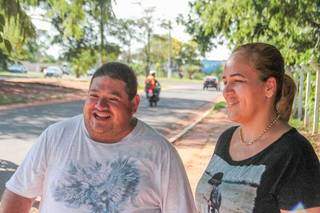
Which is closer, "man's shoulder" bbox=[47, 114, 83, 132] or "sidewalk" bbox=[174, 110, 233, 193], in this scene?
"man's shoulder" bbox=[47, 114, 83, 132]

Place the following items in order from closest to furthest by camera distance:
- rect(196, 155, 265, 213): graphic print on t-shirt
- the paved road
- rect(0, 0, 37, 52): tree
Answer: rect(196, 155, 265, 213): graphic print on t-shirt < rect(0, 0, 37, 52): tree < the paved road

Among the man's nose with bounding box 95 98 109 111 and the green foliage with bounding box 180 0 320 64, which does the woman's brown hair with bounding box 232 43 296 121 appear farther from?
the green foliage with bounding box 180 0 320 64

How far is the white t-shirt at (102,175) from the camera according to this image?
2693 mm

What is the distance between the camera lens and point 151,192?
9.00ft

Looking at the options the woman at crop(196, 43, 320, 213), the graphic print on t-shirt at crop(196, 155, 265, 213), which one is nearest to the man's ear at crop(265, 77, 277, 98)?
the woman at crop(196, 43, 320, 213)

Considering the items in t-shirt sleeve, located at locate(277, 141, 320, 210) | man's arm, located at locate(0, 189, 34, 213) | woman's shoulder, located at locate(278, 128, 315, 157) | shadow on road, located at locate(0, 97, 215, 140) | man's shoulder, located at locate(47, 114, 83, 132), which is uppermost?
woman's shoulder, located at locate(278, 128, 315, 157)

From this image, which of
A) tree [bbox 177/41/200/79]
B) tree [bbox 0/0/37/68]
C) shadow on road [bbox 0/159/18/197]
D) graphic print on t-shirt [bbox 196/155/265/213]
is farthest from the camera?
tree [bbox 177/41/200/79]

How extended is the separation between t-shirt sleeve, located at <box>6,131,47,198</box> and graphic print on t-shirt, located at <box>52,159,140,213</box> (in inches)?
4.9

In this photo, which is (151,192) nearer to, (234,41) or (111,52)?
(234,41)

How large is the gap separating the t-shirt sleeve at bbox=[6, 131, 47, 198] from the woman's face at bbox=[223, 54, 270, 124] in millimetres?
952

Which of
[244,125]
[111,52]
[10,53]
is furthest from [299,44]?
[111,52]

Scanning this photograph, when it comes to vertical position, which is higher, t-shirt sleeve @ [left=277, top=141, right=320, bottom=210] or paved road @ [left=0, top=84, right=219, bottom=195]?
t-shirt sleeve @ [left=277, top=141, right=320, bottom=210]

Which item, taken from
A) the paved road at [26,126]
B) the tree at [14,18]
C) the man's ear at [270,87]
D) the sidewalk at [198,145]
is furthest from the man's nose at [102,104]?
the paved road at [26,126]

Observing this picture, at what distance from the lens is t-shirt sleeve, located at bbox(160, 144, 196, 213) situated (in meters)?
2.76
